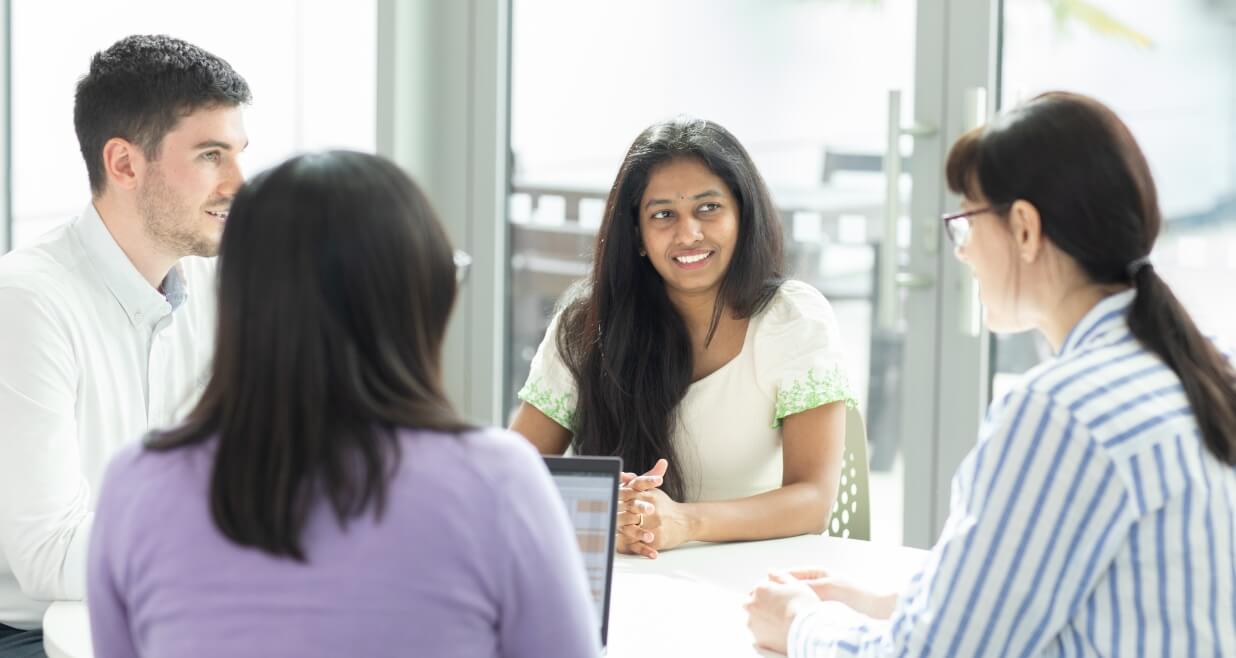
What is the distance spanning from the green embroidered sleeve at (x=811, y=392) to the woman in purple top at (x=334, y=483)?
119 centimetres

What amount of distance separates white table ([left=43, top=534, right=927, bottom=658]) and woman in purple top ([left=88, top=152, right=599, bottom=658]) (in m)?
0.52

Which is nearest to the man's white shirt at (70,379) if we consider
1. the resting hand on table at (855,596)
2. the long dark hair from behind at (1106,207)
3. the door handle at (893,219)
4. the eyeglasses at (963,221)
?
the resting hand on table at (855,596)

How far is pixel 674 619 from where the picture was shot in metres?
1.57

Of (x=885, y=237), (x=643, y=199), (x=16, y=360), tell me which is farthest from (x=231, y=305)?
(x=885, y=237)

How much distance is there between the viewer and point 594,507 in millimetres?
1434

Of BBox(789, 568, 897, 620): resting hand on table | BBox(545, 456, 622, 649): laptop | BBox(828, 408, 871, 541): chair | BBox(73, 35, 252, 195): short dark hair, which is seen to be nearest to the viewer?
BBox(545, 456, 622, 649): laptop

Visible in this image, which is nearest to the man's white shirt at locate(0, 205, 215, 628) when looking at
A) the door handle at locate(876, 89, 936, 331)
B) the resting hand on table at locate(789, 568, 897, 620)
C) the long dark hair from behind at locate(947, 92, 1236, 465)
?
the resting hand on table at locate(789, 568, 897, 620)

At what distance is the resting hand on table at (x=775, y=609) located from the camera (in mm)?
1440

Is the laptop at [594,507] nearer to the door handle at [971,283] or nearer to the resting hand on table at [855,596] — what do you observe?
the resting hand on table at [855,596]

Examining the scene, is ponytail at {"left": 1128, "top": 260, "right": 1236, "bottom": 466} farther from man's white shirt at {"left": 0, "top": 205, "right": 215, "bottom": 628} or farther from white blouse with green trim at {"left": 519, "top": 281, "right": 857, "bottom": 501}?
man's white shirt at {"left": 0, "top": 205, "right": 215, "bottom": 628}

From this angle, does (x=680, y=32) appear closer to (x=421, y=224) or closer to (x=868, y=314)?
(x=868, y=314)

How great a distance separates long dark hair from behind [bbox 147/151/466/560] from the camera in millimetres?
921

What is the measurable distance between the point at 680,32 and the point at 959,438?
119 centimetres

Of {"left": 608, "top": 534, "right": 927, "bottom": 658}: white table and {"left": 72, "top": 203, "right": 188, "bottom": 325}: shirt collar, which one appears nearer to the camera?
{"left": 608, "top": 534, "right": 927, "bottom": 658}: white table
